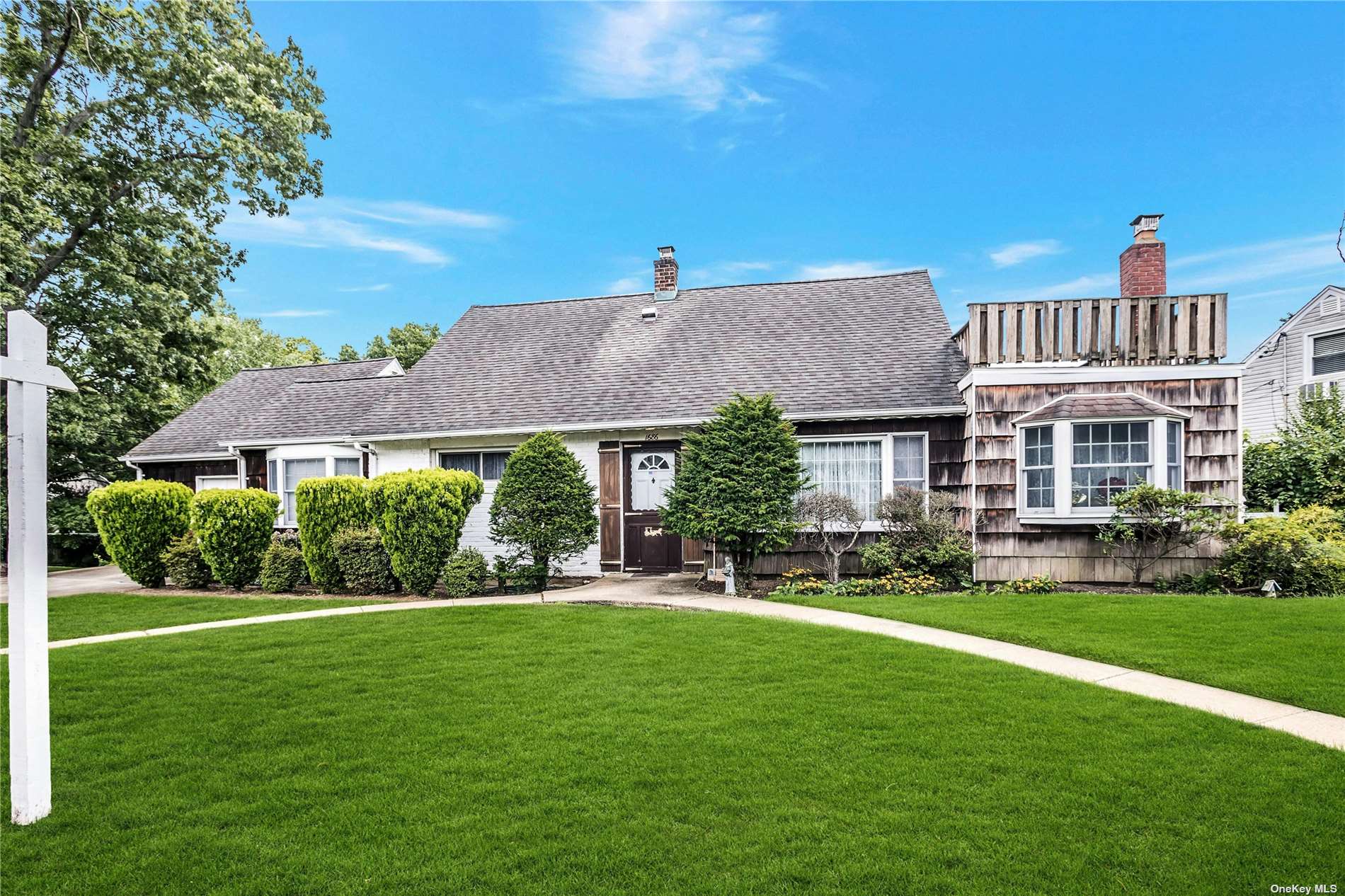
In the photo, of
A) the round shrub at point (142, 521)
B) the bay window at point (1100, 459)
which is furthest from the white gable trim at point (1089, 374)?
the round shrub at point (142, 521)

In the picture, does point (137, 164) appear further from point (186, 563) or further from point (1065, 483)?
A: point (1065, 483)

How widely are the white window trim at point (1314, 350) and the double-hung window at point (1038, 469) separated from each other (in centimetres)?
1398

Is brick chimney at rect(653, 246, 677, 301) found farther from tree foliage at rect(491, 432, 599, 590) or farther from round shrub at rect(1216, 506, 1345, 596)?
round shrub at rect(1216, 506, 1345, 596)

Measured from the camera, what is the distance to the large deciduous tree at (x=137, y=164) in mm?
12875

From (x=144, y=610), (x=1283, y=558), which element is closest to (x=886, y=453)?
(x=1283, y=558)

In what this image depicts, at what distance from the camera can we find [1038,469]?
10.9m

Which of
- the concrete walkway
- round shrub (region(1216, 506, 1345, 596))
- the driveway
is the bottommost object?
the driveway

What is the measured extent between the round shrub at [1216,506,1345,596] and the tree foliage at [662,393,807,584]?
21.5ft

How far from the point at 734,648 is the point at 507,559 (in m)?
6.12

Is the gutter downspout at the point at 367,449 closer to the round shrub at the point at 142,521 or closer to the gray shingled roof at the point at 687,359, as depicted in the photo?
the gray shingled roof at the point at 687,359

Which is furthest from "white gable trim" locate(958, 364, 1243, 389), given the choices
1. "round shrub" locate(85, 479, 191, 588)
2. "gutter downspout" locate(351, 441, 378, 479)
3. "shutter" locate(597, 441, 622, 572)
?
"round shrub" locate(85, 479, 191, 588)

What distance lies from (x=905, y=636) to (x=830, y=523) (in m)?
4.16

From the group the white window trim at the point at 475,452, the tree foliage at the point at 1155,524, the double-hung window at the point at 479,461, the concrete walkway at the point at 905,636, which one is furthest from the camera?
the double-hung window at the point at 479,461

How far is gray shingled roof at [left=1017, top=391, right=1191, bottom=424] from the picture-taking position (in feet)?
34.1
